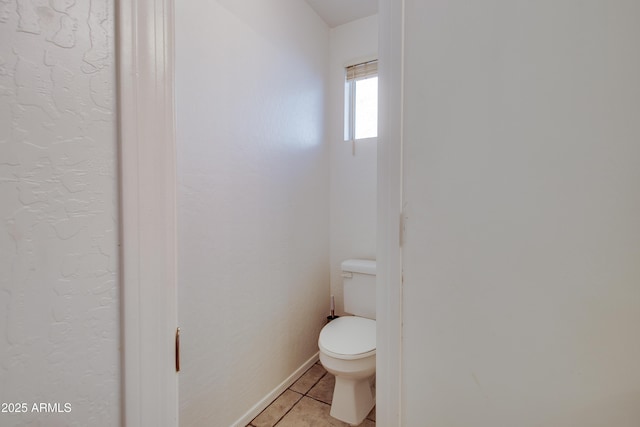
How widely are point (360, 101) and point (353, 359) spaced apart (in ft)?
5.99

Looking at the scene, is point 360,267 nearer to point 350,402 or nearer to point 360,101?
point 350,402

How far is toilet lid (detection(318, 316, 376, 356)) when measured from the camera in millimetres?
1417

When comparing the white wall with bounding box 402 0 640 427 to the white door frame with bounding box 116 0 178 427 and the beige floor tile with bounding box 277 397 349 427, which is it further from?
the beige floor tile with bounding box 277 397 349 427

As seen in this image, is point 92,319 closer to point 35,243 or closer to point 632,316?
point 35,243

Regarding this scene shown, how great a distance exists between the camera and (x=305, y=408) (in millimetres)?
1563

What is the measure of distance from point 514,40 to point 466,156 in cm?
26

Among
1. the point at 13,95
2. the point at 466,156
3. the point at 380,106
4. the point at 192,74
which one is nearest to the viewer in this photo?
the point at 13,95

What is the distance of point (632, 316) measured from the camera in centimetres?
53

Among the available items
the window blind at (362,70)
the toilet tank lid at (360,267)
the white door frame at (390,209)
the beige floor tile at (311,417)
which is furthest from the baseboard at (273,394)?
the window blind at (362,70)

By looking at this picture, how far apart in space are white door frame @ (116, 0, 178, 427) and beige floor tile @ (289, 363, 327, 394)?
4.65ft

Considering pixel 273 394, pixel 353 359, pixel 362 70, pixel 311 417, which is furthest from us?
pixel 362 70

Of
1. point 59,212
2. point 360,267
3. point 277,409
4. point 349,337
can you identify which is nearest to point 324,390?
point 277,409

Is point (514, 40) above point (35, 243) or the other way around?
above

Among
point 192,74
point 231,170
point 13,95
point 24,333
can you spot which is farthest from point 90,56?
point 231,170
